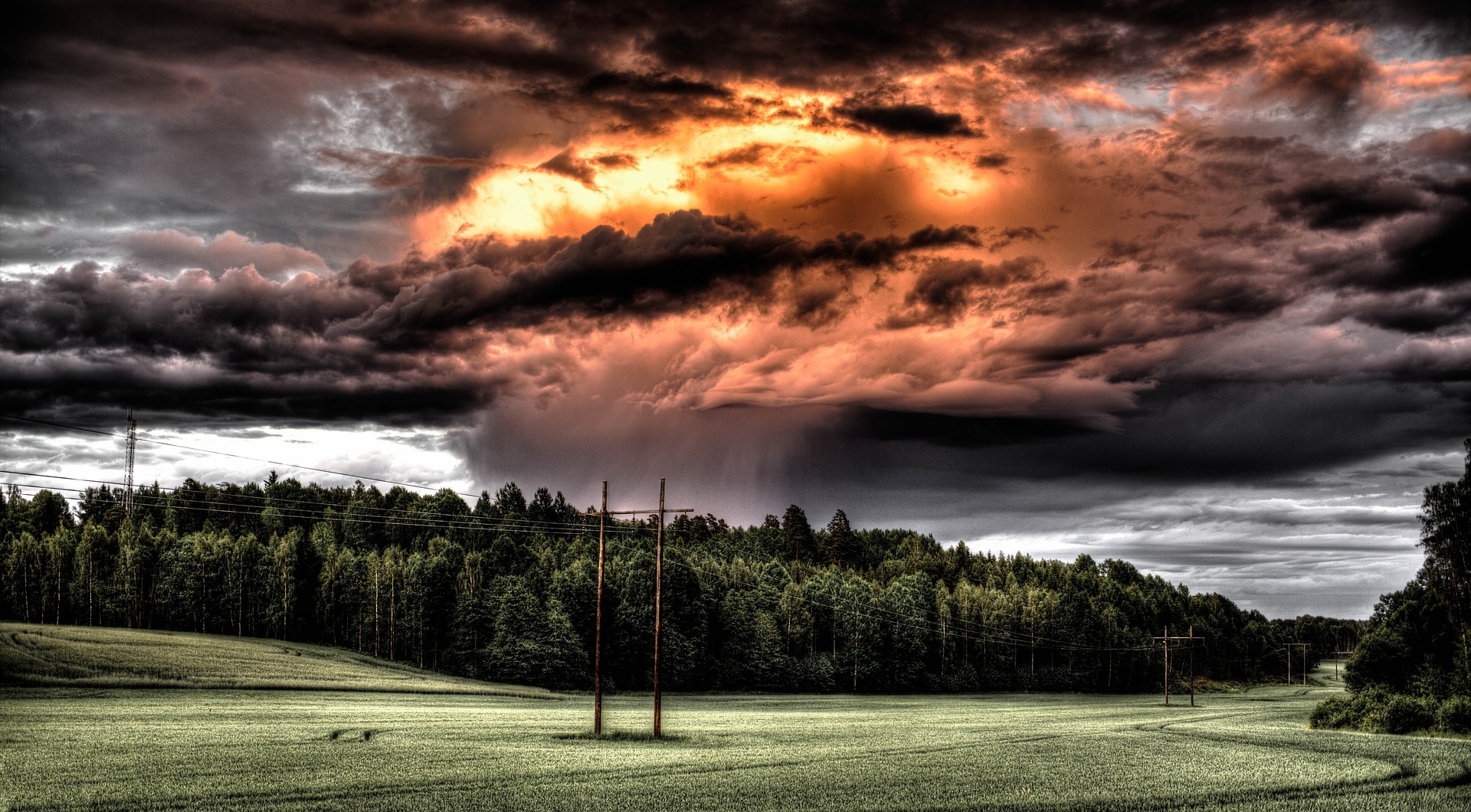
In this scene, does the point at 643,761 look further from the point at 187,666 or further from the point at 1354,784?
the point at 187,666

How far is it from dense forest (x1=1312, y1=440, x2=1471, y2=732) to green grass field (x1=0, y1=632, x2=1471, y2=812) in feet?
13.6

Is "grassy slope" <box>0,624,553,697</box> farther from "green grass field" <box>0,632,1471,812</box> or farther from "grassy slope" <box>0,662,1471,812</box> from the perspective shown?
"grassy slope" <box>0,662,1471,812</box>

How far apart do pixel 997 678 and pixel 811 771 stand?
120 metres

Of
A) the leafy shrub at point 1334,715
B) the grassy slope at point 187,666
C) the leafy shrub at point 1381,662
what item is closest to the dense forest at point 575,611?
the grassy slope at point 187,666

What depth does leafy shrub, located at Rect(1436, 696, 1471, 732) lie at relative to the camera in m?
58.9

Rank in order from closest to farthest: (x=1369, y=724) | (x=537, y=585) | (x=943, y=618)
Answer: (x=1369, y=724), (x=537, y=585), (x=943, y=618)

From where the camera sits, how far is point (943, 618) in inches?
5827

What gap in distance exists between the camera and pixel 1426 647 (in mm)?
85812

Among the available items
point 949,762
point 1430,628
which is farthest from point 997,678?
point 949,762

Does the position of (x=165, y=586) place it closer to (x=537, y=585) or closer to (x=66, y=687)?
(x=537, y=585)

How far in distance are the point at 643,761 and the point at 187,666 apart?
203 feet

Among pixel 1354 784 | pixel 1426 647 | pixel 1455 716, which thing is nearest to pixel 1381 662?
pixel 1426 647

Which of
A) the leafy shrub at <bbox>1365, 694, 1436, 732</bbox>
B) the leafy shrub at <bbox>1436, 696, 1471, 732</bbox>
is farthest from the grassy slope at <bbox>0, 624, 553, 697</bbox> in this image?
the leafy shrub at <bbox>1436, 696, 1471, 732</bbox>

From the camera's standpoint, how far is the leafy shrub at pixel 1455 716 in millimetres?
58938
